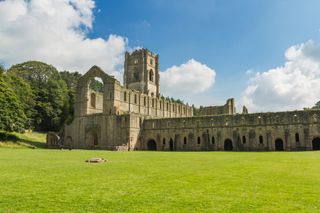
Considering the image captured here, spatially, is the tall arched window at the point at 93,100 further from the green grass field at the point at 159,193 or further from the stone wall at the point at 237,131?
the green grass field at the point at 159,193

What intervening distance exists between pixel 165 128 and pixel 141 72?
26201 millimetres

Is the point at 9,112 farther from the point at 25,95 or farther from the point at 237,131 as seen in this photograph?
the point at 237,131

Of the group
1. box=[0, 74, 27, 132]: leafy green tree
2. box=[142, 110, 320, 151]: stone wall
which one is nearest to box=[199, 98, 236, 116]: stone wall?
box=[142, 110, 320, 151]: stone wall

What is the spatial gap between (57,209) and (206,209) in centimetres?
343

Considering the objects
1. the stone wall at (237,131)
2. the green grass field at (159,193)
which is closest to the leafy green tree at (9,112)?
the stone wall at (237,131)

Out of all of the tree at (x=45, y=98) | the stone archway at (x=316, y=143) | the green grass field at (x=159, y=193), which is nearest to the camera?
the green grass field at (x=159, y=193)

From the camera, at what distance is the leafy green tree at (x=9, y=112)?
48.4 meters

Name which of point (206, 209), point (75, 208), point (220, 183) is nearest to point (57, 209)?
point (75, 208)

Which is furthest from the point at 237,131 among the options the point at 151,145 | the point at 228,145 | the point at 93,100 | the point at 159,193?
the point at 159,193

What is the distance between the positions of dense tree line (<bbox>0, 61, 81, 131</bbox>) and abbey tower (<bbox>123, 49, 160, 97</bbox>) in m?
15.5

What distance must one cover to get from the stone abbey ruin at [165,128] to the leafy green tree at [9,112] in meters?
6.48

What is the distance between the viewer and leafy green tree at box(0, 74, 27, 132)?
48.4 metres

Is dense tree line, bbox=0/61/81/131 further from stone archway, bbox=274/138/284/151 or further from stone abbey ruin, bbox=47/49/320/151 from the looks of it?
stone archway, bbox=274/138/284/151

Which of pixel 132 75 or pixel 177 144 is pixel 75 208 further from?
pixel 132 75
